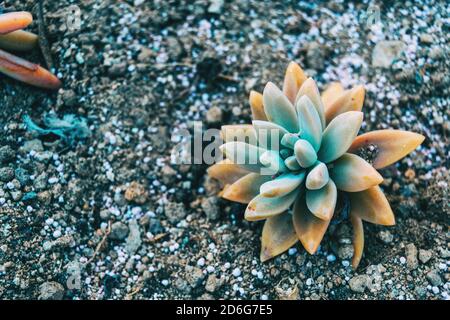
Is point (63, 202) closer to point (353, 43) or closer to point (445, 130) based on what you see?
point (353, 43)

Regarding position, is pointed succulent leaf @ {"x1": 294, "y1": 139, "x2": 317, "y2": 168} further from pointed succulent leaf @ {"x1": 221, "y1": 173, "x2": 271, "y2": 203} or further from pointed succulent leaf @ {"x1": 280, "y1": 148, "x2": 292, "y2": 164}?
pointed succulent leaf @ {"x1": 221, "y1": 173, "x2": 271, "y2": 203}

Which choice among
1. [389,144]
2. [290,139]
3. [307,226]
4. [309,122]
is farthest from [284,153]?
[389,144]

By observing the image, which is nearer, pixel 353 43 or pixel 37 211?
pixel 37 211

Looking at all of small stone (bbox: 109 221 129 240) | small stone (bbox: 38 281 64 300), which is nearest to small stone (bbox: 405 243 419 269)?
small stone (bbox: 109 221 129 240)

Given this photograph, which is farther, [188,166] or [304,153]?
[188,166]

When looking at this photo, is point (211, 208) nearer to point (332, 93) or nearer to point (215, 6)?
point (332, 93)
